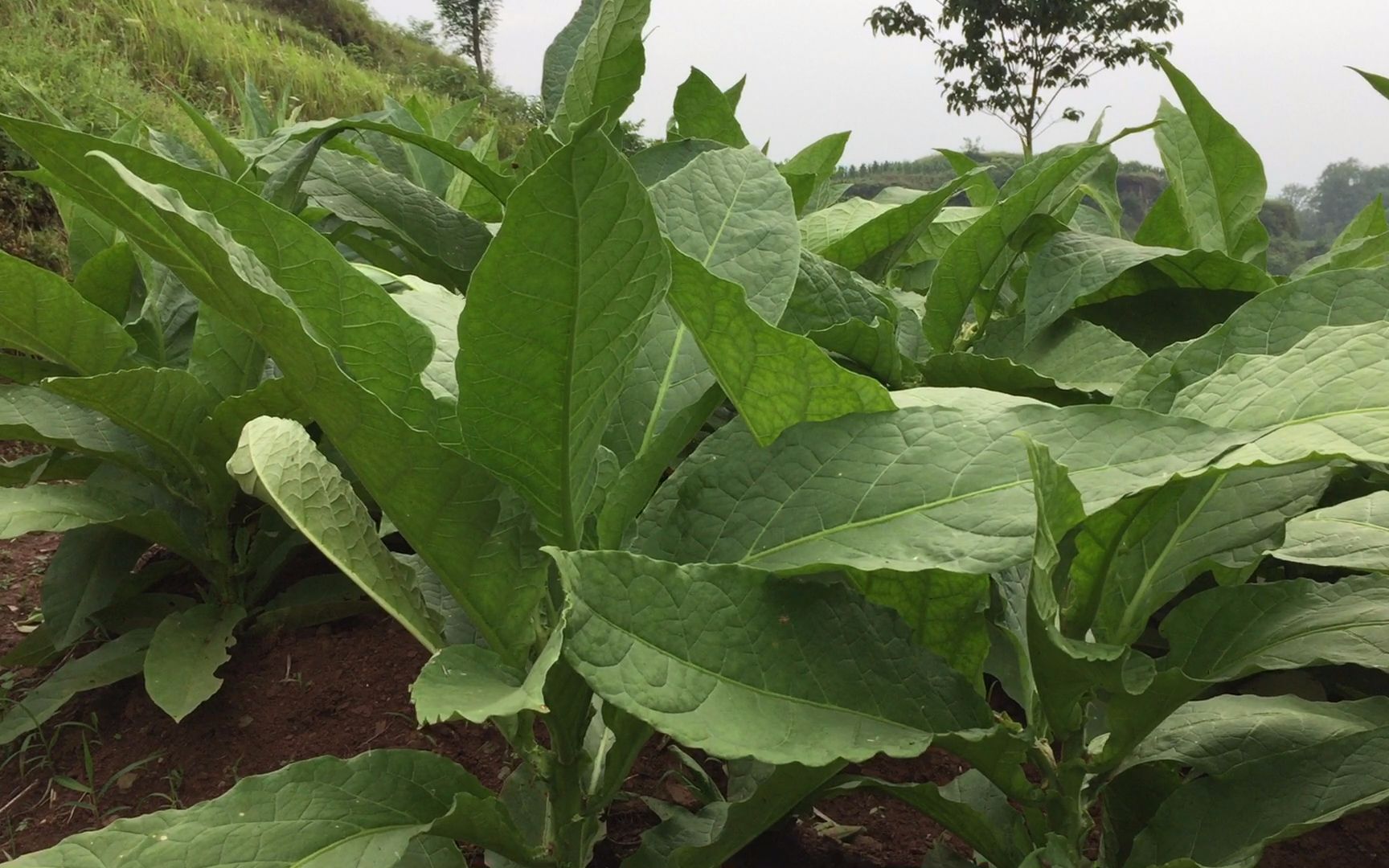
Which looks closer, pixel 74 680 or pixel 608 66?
pixel 608 66

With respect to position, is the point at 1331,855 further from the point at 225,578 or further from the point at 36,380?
the point at 36,380

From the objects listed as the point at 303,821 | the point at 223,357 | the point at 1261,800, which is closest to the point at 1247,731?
the point at 1261,800

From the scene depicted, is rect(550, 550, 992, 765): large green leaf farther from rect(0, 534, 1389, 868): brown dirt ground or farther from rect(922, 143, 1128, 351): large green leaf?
rect(922, 143, 1128, 351): large green leaf

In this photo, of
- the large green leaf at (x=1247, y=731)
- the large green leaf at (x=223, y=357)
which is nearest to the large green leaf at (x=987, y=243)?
the large green leaf at (x=1247, y=731)

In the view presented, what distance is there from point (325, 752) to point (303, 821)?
1.57 ft

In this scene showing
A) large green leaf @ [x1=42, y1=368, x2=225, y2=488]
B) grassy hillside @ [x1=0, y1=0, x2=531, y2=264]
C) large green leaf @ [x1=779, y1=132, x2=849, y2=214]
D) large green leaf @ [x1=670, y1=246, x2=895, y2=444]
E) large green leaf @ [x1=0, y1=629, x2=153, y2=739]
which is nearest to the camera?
large green leaf @ [x1=670, y1=246, x2=895, y2=444]

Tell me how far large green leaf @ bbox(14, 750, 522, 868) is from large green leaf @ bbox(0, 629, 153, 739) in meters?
0.69

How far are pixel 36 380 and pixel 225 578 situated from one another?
0.43m

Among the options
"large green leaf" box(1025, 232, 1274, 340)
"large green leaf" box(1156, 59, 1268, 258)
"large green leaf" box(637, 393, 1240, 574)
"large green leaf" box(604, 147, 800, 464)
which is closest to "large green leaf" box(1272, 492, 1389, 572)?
"large green leaf" box(637, 393, 1240, 574)

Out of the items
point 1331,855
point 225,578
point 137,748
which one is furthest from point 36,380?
point 1331,855

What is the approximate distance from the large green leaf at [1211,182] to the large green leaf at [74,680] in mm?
1623

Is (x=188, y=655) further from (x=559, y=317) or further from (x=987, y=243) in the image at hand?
(x=987, y=243)

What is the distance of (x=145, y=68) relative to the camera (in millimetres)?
8945

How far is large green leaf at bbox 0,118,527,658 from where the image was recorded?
22.5 inches
